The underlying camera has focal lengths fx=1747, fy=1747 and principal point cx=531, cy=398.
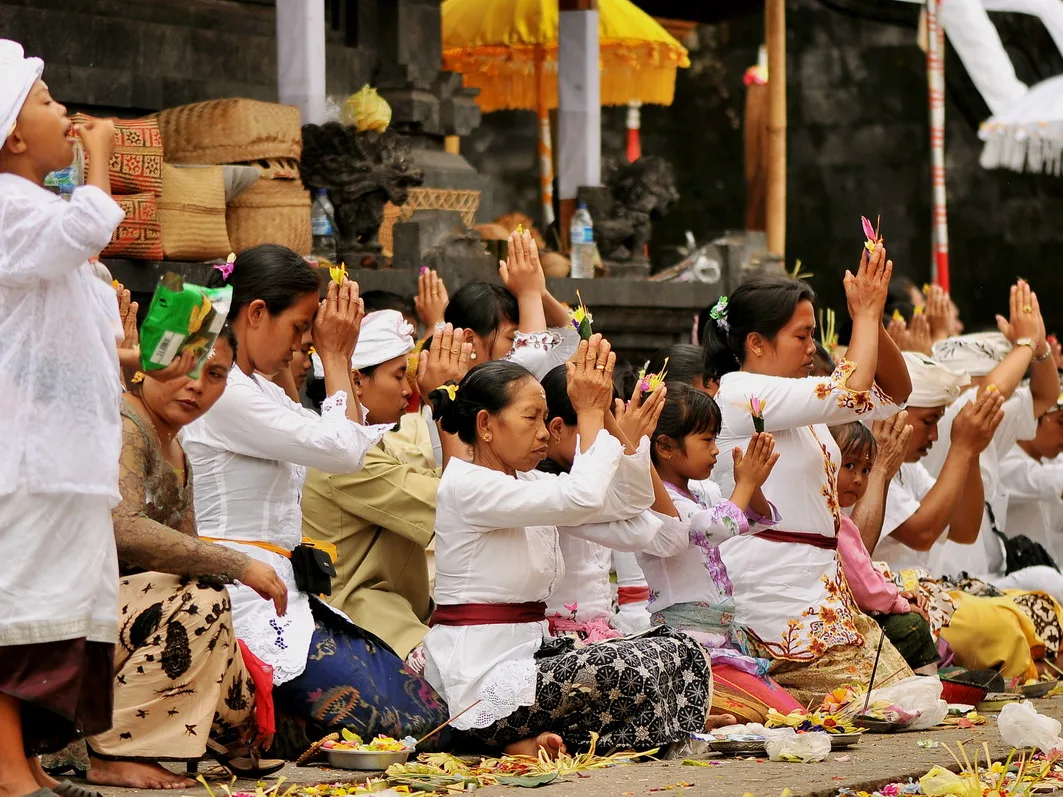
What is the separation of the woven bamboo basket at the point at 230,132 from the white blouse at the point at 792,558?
106 inches

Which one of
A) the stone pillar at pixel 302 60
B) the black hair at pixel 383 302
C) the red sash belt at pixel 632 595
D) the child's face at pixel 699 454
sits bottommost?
the red sash belt at pixel 632 595

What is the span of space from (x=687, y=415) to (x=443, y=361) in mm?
766

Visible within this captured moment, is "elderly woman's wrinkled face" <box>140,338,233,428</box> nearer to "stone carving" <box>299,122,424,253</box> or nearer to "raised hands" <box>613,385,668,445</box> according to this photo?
"raised hands" <box>613,385,668,445</box>

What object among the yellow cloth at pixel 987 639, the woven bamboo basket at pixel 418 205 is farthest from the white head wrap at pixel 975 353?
the woven bamboo basket at pixel 418 205

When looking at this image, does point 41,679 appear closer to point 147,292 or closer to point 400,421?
point 400,421

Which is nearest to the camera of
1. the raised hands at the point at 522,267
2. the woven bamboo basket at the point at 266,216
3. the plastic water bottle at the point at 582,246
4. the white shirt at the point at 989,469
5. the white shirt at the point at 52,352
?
the white shirt at the point at 52,352

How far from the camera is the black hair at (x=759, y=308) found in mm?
5512

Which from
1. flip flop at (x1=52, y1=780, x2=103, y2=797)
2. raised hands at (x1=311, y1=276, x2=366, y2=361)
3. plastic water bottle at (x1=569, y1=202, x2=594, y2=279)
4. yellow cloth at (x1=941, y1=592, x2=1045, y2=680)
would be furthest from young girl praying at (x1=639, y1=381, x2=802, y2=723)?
plastic water bottle at (x1=569, y1=202, x2=594, y2=279)

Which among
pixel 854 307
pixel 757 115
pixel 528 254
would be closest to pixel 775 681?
Result: pixel 854 307

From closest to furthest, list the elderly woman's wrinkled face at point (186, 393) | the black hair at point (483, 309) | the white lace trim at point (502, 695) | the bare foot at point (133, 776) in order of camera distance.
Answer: the bare foot at point (133, 776) < the elderly woman's wrinkled face at point (186, 393) < the white lace trim at point (502, 695) < the black hair at point (483, 309)

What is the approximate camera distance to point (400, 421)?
595 centimetres

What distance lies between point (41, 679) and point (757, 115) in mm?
8317

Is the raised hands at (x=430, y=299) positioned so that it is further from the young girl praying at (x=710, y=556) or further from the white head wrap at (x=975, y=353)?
the white head wrap at (x=975, y=353)

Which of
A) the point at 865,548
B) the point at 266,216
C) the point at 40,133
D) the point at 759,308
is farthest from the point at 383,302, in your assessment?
the point at 40,133
